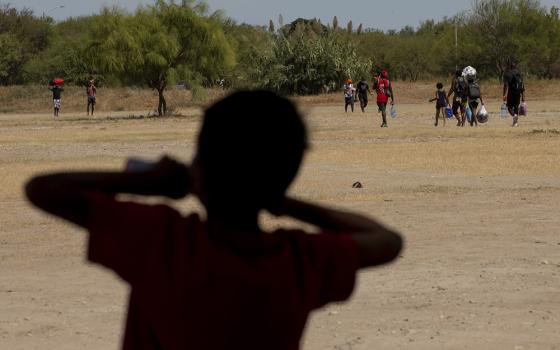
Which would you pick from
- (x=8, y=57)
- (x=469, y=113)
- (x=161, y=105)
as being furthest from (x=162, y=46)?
(x=8, y=57)

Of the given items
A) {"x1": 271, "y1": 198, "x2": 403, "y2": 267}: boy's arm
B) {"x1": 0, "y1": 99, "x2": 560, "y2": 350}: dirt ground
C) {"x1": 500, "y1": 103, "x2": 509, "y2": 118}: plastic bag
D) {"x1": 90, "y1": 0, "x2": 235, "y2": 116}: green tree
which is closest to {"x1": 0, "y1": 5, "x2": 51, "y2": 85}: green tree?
{"x1": 90, "y1": 0, "x2": 235, "y2": 116}: green tree

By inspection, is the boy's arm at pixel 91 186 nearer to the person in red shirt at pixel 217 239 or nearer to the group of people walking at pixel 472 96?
the person in red shirt at pixel 217 239

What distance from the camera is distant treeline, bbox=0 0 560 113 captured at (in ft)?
167

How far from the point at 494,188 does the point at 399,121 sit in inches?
905

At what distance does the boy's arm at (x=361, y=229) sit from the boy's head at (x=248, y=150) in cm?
18

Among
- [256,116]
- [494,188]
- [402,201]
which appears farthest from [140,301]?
[494,188]

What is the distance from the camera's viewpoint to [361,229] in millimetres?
3111

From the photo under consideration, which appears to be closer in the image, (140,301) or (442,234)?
(140,301)

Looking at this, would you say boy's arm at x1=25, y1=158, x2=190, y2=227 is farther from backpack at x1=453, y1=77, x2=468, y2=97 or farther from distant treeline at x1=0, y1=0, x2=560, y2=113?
distant treeline at x1=0, y1=0, x2=560, y2=113

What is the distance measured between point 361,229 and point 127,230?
0.59 m

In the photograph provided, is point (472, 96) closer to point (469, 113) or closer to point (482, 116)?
point (482, 116)

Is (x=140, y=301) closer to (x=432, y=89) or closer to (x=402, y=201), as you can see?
(x=402, y=201)

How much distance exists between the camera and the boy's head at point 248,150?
2.81 meters

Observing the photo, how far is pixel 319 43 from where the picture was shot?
71.2 metres
